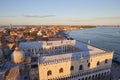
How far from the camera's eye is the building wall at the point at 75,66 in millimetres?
21467

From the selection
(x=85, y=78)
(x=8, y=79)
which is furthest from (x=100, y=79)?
(x=8, y=79)

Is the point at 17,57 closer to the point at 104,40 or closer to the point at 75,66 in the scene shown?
the point at 75,66

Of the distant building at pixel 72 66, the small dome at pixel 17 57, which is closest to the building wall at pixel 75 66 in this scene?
the distant building at pixel 72 66

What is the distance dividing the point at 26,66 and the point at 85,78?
1211 cm

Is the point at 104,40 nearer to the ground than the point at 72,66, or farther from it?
nearer to the ground

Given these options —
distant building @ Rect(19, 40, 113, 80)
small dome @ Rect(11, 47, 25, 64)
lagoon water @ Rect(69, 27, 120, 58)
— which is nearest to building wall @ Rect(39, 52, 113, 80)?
distant building @ Rect(19, 40, 113, 80)

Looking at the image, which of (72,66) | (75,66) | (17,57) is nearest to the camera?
(72,66)

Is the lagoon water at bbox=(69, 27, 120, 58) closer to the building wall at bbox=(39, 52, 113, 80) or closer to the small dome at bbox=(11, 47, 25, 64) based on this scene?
the building wall at bbox=(39, 52, 113, 80)

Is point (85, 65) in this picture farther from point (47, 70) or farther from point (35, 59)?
point (35, 59)

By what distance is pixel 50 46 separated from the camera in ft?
111

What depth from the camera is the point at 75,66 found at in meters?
23.5

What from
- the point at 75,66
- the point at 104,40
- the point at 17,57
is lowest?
the point at 104,40

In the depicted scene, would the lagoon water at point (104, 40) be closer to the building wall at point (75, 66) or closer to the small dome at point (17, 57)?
the building wall at point (75, 66)

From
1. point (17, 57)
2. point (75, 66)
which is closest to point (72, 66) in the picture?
point (75, 66)
